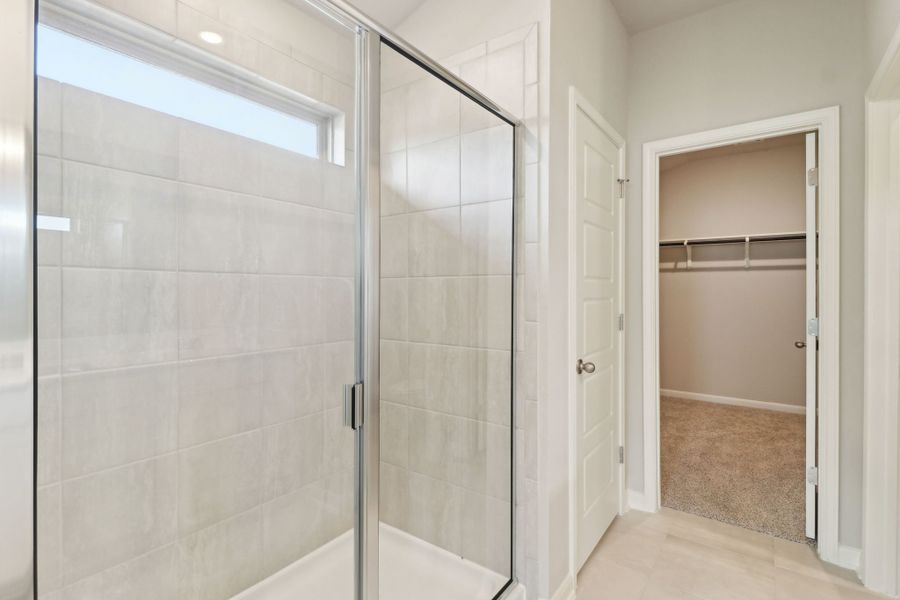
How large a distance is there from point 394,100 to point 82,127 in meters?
0.80

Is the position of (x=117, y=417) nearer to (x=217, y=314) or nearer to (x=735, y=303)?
(x=217, y=314)

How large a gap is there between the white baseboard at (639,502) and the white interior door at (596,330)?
17cm

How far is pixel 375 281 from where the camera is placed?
1.21m

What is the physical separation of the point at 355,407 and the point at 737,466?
10.3 ft

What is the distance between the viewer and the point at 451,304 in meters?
1.62

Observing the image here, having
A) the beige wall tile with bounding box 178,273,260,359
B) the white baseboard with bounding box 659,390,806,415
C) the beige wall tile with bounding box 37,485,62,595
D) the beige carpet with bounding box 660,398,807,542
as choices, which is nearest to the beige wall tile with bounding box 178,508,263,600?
the beige wall tile with bounding box 37,485,62,595

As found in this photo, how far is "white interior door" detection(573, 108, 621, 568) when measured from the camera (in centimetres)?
196

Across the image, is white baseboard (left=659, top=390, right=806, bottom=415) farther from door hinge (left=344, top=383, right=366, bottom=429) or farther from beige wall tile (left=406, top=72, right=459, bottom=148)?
door hinge (left=344, top=383, right=366, bottom=429)

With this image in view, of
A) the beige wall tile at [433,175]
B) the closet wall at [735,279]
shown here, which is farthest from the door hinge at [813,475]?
the closet wall at [735,279]

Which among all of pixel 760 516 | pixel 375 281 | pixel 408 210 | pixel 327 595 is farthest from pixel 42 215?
pixel 760 516

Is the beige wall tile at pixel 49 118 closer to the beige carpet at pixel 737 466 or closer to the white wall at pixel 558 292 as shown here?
the white wall at pixel 558 292

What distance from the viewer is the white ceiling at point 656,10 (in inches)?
90.7

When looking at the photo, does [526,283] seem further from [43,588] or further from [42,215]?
[43,588]

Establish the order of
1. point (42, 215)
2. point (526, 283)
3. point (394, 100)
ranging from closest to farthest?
point (42, 215)
point (394, 100)
point (526, 283)
